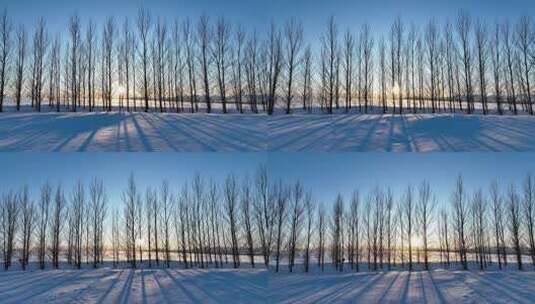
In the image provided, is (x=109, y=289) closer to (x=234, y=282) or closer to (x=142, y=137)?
(x=234, y=282)

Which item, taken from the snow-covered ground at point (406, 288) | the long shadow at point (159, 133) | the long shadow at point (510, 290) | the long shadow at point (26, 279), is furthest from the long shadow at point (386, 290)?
the long shadow at point (26, 279)

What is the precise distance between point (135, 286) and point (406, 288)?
5.74m

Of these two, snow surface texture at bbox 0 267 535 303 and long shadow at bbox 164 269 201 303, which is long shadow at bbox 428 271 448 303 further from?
long shadow at bbox 164 269 201 303

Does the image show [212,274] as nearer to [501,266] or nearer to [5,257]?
[5,257]

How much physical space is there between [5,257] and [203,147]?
40.6ft

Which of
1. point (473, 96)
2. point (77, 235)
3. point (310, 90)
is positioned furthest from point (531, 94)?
point (77, 235)

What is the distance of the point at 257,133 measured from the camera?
35.2ft

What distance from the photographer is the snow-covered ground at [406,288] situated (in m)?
8.85

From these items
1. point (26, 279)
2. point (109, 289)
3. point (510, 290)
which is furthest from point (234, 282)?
point (510, 290)

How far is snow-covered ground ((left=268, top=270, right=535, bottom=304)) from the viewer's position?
348 inches

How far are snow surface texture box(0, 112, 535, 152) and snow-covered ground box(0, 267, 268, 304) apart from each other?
2892mm

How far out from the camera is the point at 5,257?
17.5m

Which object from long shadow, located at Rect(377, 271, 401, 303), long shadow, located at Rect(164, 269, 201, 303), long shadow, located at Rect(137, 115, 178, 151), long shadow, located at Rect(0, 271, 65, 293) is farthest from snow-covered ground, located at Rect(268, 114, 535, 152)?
long shadow, located at Rect(0, 271, 65, 293)

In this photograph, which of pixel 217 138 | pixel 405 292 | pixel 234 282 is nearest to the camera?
pixel 405 292
